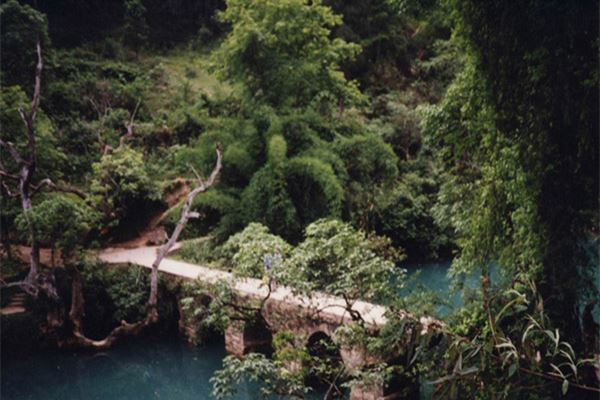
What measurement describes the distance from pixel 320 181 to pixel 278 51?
13.0ft

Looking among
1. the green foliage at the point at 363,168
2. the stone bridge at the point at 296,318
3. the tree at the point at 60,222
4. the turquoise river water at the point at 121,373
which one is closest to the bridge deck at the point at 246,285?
the stone bridge at the point at 296,318

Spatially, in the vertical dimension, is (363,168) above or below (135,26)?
below

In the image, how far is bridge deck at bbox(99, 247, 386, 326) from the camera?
28.4 feet

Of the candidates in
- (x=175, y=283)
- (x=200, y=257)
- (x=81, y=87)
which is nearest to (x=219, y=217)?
(x=200, y=257)

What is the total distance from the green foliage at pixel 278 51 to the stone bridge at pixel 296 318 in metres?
5.44

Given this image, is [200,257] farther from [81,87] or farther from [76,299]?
[81,87]

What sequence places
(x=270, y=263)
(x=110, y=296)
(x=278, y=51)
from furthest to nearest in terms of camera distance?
1. (x=278, y=51)
2. (x=110, y=296)
3. (x=270, y=263)

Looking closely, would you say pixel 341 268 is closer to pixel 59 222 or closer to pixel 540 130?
pixel 540 130

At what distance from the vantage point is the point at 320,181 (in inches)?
547

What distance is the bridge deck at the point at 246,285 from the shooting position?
8664mm

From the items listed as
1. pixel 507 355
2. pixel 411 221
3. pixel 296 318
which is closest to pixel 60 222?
pixel 296 318

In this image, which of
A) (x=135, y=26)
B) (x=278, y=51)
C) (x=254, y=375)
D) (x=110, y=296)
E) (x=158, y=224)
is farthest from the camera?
(x=135, y=26)

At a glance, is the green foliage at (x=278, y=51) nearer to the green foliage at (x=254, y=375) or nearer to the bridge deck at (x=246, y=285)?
the bridge deck at (x=246, y=285)

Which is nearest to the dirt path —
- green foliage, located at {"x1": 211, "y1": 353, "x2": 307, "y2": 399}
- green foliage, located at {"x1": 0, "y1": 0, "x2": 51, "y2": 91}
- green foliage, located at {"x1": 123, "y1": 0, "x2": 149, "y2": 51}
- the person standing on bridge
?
green foliage, located at {"x1": 0, "y1": 0, "x2": 51, "y2": 91}
